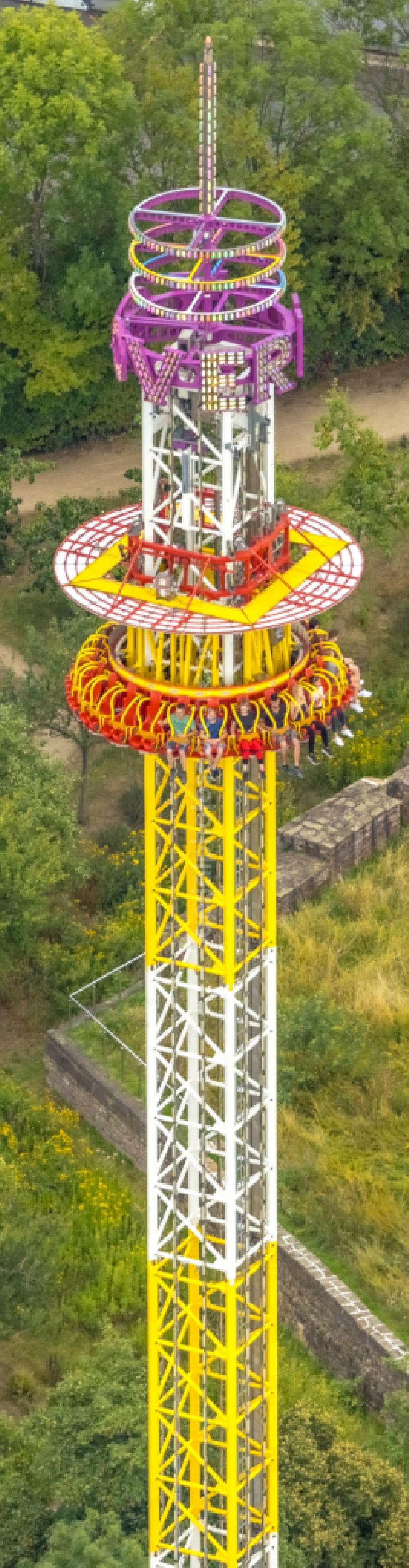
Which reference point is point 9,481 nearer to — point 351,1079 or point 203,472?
point 351,1079

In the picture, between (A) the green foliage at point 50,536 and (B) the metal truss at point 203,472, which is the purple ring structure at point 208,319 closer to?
(B) the metal truss at point 203,472

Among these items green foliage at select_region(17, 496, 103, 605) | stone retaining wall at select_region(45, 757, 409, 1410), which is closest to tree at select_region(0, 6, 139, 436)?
green foliage at select_region(17, 496, 103, 605)

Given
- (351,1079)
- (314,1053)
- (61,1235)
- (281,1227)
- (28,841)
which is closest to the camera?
(281,1227)

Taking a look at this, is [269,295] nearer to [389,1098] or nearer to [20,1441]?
[20,1441]

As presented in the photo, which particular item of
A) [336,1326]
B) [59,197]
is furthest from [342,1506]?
[59,197]

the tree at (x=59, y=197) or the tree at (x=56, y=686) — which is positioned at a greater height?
the tree at (x=59, y=197)

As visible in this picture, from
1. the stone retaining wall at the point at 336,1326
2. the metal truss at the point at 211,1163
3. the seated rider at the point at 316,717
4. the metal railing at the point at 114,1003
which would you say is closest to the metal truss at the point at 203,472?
the seated rider at the point at 316,717
